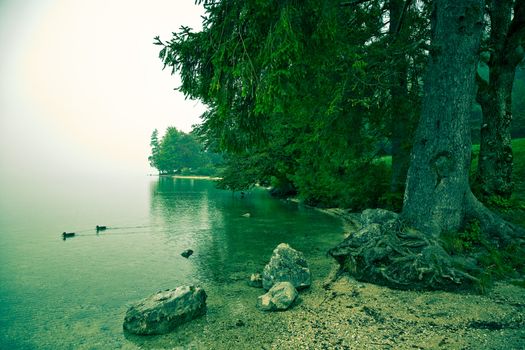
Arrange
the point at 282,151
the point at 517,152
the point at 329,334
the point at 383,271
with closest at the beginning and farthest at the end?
the point at 329,334, the point at 383,271, the point at 517,152, the point at 282,151

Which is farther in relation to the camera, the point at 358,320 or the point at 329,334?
the point at 358,320

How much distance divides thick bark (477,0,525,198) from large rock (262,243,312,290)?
6.95m

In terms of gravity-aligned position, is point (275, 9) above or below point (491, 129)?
above

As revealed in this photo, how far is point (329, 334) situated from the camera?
5555mm

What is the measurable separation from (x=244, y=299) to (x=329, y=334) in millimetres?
2557

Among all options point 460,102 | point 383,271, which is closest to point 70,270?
point 383,271

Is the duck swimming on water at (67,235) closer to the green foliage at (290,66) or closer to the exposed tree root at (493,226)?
the green foliage at (290,66)

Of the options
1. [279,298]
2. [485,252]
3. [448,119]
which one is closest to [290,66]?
[448,119]

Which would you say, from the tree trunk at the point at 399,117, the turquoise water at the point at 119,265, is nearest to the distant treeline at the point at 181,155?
the turquoise water at the point at 119,265

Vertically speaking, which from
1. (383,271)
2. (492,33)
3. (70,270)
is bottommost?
(70,270)

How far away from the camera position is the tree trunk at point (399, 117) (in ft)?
36.9

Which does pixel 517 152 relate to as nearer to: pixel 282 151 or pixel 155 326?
pixel 282 151

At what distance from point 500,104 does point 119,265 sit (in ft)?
45.5

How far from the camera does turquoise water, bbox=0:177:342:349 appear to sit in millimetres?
6512
